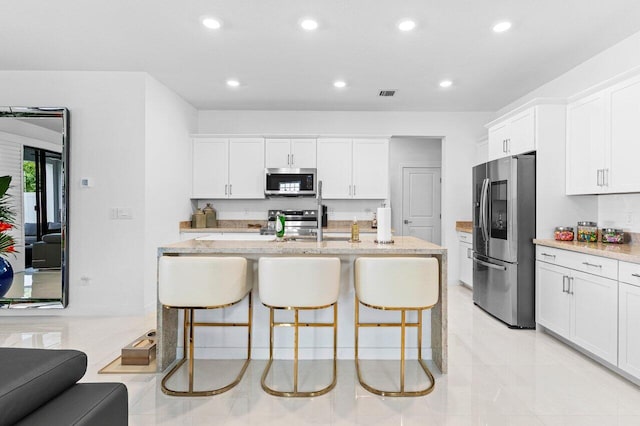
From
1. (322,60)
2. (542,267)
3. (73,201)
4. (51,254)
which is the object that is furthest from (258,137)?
(542,267)

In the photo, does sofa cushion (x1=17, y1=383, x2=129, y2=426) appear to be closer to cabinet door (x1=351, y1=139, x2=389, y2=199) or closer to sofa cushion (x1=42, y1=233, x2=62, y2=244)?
sofa cushion (x1=42, y1=233, x2=62, y2=244)

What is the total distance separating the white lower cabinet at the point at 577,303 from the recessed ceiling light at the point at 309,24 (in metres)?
2.78

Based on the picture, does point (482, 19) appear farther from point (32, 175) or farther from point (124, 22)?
point (32, 175)

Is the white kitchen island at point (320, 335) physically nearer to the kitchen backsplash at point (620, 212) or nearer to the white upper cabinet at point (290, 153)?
the kitchen backsplash at point (620, 212)

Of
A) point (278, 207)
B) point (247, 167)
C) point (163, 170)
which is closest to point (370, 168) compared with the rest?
point (278, 207)

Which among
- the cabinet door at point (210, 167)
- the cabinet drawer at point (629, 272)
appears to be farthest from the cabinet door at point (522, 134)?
the cabinet door at point (210, 167)

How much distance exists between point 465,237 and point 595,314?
2428 millimetres

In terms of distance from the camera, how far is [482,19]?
9.29 ft

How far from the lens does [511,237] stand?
3.59 m

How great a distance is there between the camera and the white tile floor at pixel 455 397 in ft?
6.63

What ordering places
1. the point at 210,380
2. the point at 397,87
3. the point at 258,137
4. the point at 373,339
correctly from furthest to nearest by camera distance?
the point at 258,137 → the point at 397,87 → the point at 373,339 → the point at 210,380

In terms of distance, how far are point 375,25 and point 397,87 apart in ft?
5.02

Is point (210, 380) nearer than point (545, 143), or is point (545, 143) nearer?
point (210, 380)

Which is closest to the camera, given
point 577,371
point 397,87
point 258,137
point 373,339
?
point 577,371
